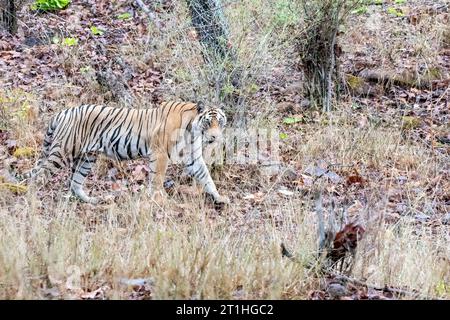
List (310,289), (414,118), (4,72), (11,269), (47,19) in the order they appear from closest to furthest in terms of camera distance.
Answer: (11,269) → (310,289) → (414,118) → (4,72) → (47,19)

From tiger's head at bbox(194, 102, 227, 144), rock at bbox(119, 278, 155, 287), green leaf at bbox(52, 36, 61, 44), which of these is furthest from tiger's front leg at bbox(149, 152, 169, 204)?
green leaf at bbox(52, 36, 61, 44)

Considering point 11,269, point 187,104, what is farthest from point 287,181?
point 11,269

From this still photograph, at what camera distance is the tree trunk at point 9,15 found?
39.3 feet

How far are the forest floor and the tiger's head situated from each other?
67cm

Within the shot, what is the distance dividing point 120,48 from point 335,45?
3.72 m

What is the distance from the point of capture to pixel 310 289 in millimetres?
4480

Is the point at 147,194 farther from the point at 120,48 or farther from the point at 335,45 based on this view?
the point at 120,48

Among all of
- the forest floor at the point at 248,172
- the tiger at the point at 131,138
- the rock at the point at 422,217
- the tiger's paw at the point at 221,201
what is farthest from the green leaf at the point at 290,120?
the rock at the point at 422,217

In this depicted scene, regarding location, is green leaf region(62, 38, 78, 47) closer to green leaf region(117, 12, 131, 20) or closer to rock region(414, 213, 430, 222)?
green leaf region(117, 12, 131, 20)

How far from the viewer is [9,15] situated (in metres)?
12.1

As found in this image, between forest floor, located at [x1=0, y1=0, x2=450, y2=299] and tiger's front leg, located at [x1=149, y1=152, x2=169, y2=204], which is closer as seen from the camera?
forest floor, located at [x1=0, y1=0, x2=450, y2=299]

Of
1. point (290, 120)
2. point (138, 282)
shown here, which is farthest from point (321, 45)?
point (138, 282)

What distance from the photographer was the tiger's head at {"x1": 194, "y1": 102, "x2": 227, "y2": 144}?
7641 millimetres
